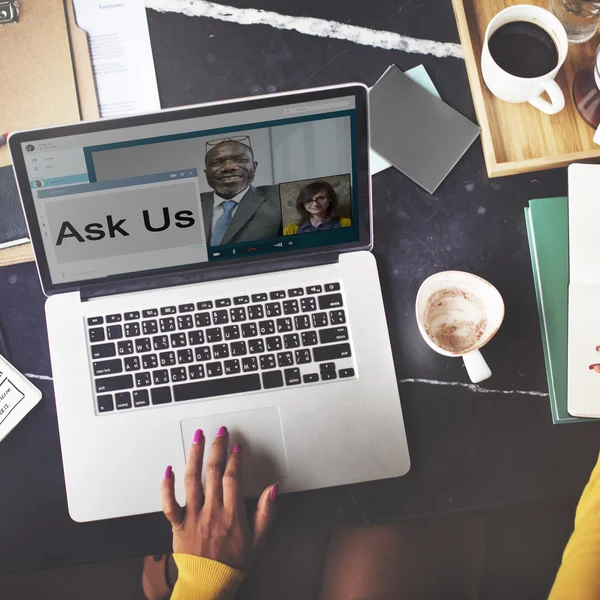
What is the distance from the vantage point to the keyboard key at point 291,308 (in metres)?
0.70

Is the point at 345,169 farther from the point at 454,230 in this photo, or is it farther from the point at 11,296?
the point at 11,296

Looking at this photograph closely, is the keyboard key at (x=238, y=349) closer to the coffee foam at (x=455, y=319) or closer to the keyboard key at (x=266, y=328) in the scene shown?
the keyboard key at (x=266, y=328)

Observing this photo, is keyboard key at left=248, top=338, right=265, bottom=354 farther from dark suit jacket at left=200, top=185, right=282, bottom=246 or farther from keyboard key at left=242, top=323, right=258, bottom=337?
dark suit jacket at left=200, top=185, right=282, bottom=246

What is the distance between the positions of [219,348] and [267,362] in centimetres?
6

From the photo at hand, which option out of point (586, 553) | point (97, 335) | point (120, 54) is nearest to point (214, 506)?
point (97, 335)

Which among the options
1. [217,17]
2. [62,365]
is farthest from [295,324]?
[217,17]

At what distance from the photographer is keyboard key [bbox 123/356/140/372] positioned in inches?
27.0

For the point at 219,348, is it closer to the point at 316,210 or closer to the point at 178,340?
the point at 178,340

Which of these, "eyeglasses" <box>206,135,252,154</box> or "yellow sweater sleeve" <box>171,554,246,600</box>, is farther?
"yellow sweater sleeve" <box>171,554,246,600</box>

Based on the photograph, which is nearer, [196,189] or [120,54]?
[196,189]

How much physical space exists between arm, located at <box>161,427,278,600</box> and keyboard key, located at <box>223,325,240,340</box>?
111 millimetres

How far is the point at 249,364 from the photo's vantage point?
0.69 meters

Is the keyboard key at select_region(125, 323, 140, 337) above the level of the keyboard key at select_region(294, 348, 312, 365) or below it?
above

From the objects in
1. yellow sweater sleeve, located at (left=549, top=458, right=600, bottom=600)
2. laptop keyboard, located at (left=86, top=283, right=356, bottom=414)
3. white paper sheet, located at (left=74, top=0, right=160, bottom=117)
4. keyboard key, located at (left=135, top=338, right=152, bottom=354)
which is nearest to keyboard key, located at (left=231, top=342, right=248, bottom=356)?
laptop keyboard, located at (left=86, top=283, right=356, bottom=414)
